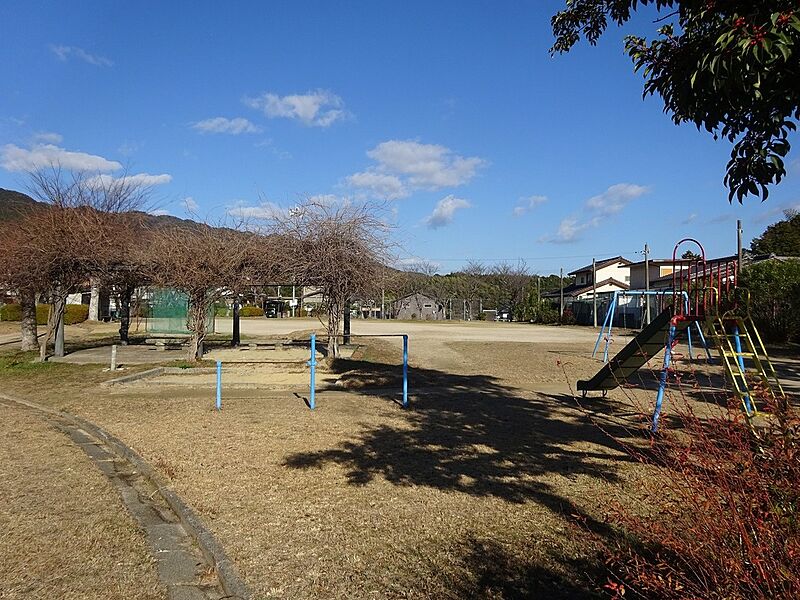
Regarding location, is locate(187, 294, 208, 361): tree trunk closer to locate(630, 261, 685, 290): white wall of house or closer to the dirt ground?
the dirt ground

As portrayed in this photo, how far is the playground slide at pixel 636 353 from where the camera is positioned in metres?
8.20

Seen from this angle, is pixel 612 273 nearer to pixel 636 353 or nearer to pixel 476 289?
pixel 476 289

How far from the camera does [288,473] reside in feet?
19.7

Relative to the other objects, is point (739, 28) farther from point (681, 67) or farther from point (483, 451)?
point (483, 451)

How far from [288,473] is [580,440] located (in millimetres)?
3445

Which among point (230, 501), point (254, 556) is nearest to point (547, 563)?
point (254, 556)

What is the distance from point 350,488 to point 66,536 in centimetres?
218

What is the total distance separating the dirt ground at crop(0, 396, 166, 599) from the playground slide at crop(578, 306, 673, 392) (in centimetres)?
585

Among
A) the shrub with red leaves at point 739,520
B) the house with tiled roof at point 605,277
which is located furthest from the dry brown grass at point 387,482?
the house with tiled roof at point 605,277

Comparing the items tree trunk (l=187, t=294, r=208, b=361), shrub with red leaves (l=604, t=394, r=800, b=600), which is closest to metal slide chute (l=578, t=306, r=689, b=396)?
shrub with red leaves (l=604, t=394, r=800, b=600)

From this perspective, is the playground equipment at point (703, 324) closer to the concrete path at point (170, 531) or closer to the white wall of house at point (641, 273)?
the concrete path at point (170, 531)

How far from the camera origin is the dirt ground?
11.8 ft

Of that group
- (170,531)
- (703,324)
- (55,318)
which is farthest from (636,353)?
(55,318)

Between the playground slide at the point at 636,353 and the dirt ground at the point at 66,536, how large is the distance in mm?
5849
